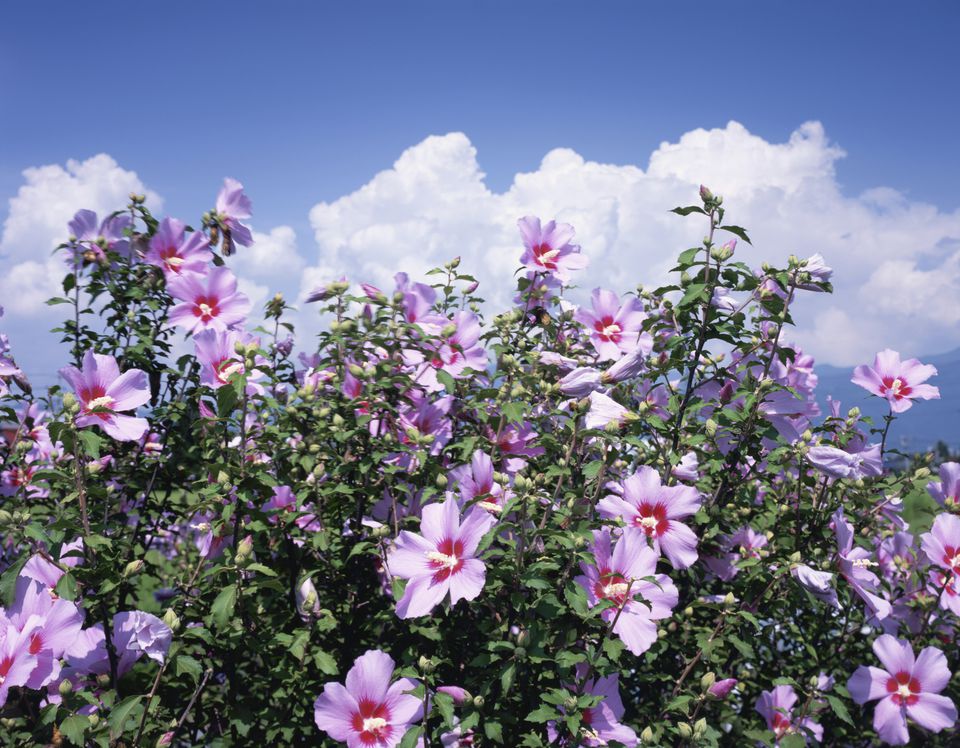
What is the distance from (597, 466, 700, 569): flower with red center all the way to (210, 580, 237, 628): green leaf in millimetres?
1172

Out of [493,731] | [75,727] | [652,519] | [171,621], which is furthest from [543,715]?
[75,727]

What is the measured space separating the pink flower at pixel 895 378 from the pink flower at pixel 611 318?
100cm

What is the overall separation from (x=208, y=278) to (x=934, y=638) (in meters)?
3.60

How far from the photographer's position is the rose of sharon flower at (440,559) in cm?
183

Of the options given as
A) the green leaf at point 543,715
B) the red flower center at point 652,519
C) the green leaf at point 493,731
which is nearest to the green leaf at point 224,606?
the green leaf at point 493,731

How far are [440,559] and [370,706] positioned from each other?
0.56 meters

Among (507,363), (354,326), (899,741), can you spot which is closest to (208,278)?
(354,326)

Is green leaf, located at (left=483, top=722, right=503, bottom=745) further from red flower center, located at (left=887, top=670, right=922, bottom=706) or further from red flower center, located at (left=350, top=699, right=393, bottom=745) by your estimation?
red flower center, located at (left=887, top=670, right=922, bottom=706)

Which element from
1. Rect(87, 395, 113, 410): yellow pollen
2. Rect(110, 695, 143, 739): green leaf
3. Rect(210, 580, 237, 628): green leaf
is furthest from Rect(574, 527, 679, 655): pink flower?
Rect(87, 395, 113, 410): yellow pollen

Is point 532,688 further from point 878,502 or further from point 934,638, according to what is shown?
point 934,638

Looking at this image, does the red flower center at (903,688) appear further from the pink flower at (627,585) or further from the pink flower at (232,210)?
the pink flower at (232,210)

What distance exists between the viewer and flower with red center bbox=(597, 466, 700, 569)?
7.26ft

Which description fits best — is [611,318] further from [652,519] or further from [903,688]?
[903,688]

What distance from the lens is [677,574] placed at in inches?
115
